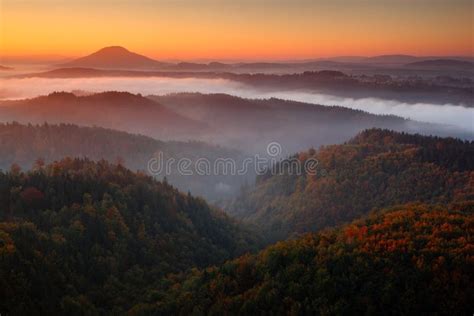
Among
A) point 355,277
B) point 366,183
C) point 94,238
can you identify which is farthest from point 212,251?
point 366,183

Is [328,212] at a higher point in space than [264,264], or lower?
lower

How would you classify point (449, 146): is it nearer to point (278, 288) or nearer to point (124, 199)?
point (124, 199)

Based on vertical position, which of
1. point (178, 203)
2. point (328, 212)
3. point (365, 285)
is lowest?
point (328, 212)

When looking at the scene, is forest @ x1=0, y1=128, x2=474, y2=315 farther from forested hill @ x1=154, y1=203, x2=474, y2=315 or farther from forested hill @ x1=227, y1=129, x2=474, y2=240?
forested hill @ x1=227, y1=129, x2=474, y2=240

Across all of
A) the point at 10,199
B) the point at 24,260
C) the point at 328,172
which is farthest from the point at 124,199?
the point at 328,172

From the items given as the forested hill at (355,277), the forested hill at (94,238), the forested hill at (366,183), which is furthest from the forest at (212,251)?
the forested hill at (366,183)

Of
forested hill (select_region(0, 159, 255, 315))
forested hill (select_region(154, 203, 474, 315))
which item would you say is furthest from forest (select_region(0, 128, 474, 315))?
forested hill (select_region(0, 159, 255, 315))

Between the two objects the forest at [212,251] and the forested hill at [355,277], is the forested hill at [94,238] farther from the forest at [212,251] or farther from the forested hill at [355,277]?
the forested hill at [355,277]
